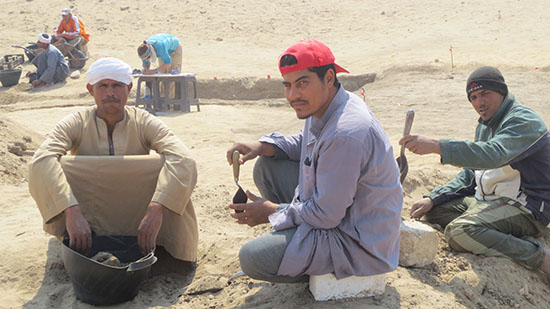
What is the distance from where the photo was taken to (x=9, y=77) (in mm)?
12656

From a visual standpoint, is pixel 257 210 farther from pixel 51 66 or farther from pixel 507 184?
pixel 51 66

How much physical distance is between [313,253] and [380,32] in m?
15.6

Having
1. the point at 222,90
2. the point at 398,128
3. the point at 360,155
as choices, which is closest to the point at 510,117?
the point at 360,155

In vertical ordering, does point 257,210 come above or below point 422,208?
above

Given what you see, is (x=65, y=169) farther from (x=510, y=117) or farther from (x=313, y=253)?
(x=510, y=117)

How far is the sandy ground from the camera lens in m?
3.09

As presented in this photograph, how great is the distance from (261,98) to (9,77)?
19.7 ft

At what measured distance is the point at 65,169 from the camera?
3135mm

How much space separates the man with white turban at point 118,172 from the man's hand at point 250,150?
264mm

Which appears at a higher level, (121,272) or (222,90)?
(121,272)

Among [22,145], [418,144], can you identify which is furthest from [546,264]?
[22,145]

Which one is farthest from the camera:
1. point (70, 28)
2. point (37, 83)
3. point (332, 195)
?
point (70, 28)

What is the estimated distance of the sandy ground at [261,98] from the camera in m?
3.09

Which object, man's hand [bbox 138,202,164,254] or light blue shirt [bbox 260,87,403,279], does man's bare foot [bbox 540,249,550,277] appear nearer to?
light blue shirt [bbox 260,87,403,279]
